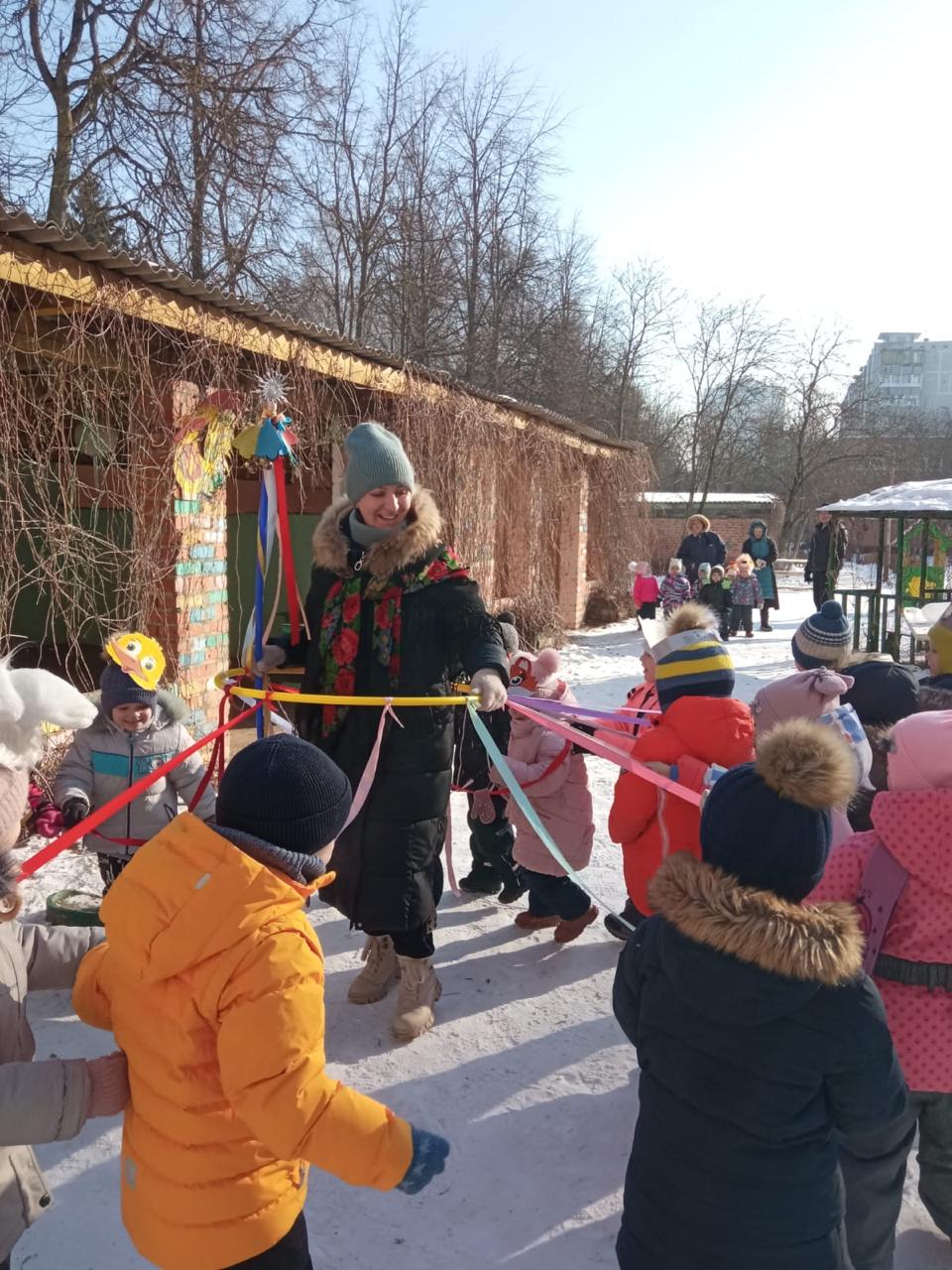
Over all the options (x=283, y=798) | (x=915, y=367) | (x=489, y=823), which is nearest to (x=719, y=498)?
(x=489, y=823)

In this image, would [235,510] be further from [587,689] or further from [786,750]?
[786,750]

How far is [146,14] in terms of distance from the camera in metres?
11.9

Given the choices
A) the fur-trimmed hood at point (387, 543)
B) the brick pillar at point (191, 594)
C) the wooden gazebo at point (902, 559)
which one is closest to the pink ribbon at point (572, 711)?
the fur-trimmed hood at point (387, 543)

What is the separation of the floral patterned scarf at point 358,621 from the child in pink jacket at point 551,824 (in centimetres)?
99

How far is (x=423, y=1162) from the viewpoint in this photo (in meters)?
1.37

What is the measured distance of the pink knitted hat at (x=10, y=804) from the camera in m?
1.59

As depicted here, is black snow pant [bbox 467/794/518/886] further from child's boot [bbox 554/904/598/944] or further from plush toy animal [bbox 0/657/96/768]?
plush toy animal [bbox 0/657/96/768]

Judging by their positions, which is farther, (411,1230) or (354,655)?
(354,655)

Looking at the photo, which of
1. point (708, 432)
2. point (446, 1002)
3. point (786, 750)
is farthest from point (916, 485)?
point (708, 432)

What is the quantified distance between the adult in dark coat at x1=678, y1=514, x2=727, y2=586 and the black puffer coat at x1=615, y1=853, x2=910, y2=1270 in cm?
1218

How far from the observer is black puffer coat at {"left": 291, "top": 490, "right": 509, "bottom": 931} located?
9.07 feet

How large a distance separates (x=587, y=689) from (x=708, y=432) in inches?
1051

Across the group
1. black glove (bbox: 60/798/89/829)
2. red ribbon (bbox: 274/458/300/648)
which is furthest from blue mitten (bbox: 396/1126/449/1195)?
black glove (bbox: 60/798/89/829)

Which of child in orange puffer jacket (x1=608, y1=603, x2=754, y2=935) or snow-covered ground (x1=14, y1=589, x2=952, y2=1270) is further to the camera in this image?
child in orange puffer jacket (x1=608, y1=603, x2=754, y2=935)
